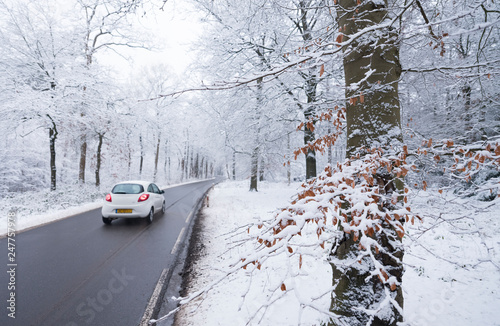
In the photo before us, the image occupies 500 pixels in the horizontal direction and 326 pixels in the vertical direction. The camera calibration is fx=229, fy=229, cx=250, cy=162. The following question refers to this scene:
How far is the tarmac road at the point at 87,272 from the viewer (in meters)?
3.61

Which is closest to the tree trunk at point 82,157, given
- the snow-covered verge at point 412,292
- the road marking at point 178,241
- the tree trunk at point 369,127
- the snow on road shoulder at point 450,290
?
the road marking at point 178,241

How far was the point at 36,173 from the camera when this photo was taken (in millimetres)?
18500

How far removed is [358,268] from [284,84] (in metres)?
7.76

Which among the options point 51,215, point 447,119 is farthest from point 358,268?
point 51,215

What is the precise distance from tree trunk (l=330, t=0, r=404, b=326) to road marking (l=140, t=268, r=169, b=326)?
9.16 ft

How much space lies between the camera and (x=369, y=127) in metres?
2.61

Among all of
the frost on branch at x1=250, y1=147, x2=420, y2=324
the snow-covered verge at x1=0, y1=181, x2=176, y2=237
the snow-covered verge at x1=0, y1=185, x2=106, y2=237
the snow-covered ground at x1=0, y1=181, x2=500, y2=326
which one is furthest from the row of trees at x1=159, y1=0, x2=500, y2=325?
the snow-covered verge at x1=0, y1=185, x2=106, y2=237

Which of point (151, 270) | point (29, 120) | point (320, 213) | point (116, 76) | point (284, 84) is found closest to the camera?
point (320, 213)

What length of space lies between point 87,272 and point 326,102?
19.0 ft

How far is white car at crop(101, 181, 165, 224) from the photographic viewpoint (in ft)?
28.6

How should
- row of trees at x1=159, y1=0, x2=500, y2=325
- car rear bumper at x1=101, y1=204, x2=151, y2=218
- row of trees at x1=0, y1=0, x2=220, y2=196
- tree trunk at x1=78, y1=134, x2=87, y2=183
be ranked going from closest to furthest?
row of trees at x1=159, y1=0, x2=500, y2=325 < car rear bumper at x1=101, y1=204, x2=151, y2=218 < row of trees at x1=0, y1=0, x2=220, y2=196 < tree trunk at x1=78, y1=134, x2=87, y2=183

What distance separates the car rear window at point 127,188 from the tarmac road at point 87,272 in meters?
1.36

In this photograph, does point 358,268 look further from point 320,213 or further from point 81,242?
point 81,242

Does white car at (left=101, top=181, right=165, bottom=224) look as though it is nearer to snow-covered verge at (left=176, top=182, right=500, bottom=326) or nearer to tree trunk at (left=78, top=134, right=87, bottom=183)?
snow-covered verge at (left=176, top=182, right=500, bottom=326)
